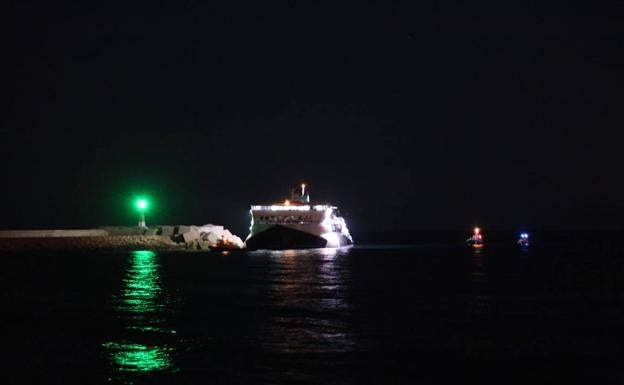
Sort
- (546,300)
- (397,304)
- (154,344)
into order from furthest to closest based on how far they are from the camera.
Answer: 1. (546,300)
2. (397,304)
3. (154,344)

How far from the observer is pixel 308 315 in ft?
102

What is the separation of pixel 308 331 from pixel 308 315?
14.1 feet

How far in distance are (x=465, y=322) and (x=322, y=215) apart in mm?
73938

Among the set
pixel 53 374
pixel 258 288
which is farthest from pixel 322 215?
pixel 53 374

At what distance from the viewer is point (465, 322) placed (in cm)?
2970

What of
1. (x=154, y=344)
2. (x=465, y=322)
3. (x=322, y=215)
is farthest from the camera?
(x=322, y=215)

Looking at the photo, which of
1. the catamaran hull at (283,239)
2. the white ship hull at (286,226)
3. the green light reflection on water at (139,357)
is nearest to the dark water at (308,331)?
the green light reflection on water at (139,357)

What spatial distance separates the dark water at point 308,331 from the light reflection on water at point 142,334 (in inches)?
2.1

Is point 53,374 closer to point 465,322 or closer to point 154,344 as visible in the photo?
point 154,344

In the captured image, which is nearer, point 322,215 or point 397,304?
point 397,304

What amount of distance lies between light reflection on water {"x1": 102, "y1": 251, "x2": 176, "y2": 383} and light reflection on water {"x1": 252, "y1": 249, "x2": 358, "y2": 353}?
3.14 meters

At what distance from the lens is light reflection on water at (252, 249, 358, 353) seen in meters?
24.4

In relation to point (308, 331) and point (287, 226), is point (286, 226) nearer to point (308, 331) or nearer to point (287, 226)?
point (287, 226)

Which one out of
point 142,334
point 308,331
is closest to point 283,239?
point 308,331
